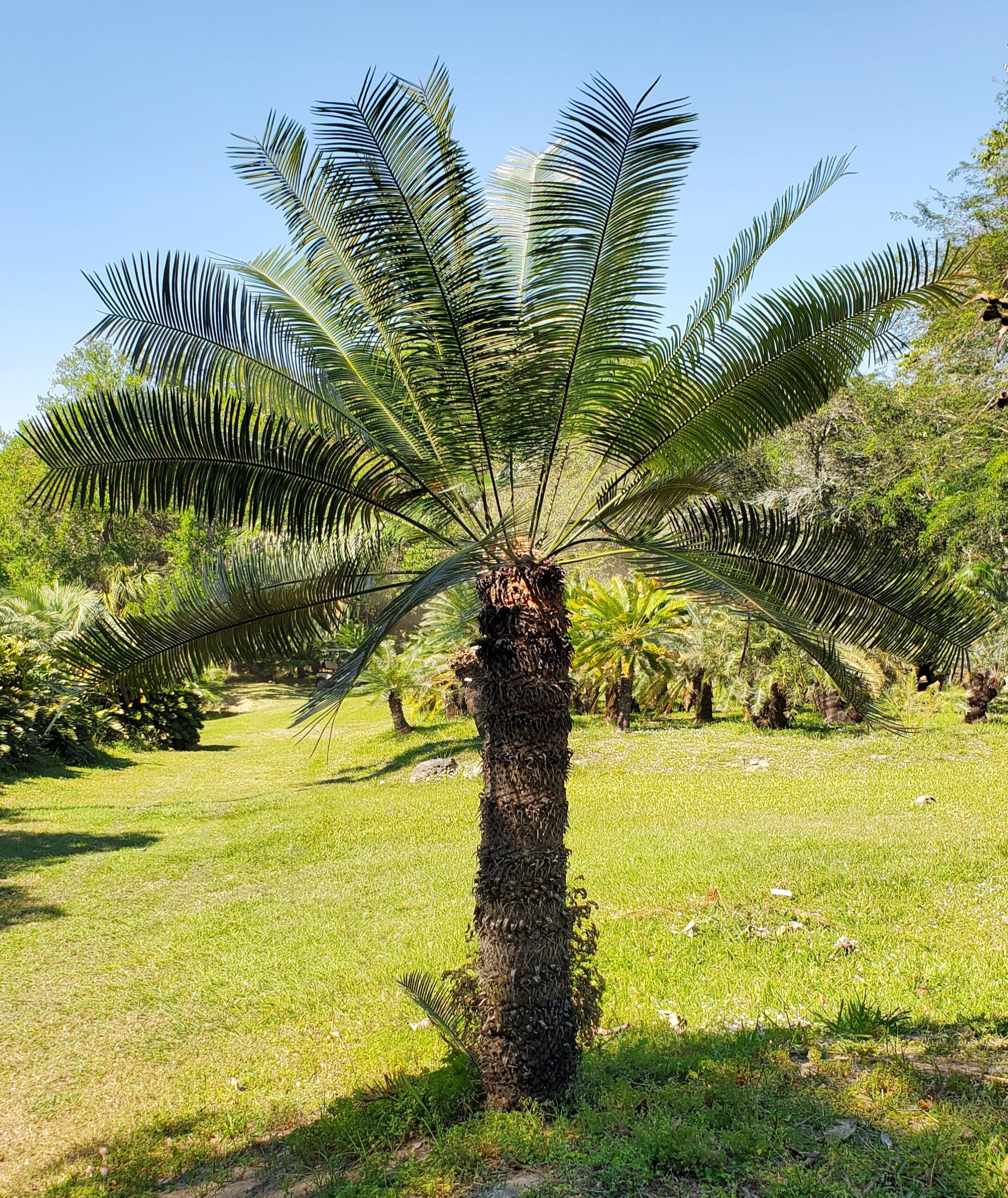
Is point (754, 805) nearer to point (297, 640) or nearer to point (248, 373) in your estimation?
point (297, 640)

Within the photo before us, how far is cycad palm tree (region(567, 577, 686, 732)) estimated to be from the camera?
15.7 metres

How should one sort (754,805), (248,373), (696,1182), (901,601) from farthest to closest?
(754,805), (248,373), (901,601), (696,1182)

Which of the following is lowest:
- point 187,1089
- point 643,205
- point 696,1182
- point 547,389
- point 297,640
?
point 187,1089

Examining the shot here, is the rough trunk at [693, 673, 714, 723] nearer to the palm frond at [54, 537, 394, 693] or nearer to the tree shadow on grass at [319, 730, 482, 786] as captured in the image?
the tree shadow on grass at [319, 730, 482, 786]

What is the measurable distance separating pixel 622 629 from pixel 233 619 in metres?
11.7

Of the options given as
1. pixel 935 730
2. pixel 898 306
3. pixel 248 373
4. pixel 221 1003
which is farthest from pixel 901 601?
pixel 935 730

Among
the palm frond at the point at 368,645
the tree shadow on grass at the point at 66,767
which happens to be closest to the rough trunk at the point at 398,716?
the tree shadow on grass at the point at 66,767

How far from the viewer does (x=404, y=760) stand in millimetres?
15414

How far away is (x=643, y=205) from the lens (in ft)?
13.1

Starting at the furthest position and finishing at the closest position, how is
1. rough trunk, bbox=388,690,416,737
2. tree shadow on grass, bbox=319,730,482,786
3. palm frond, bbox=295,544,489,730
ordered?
1. rough trunk, bbox=388,690,416,737
2. tree shadow on grass, bbox=319,730,482,786
3. palm frond, bbox=295,544,489,730

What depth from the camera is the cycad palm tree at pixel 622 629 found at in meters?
15.7

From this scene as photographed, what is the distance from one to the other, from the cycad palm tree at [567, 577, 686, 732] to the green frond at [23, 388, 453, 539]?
1131 cm

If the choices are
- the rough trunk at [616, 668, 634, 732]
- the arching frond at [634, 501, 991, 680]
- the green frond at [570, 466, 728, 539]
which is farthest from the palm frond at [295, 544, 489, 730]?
the rough trunk at [616, 668, 634, 732]

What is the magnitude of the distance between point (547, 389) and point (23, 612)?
19.6 m
